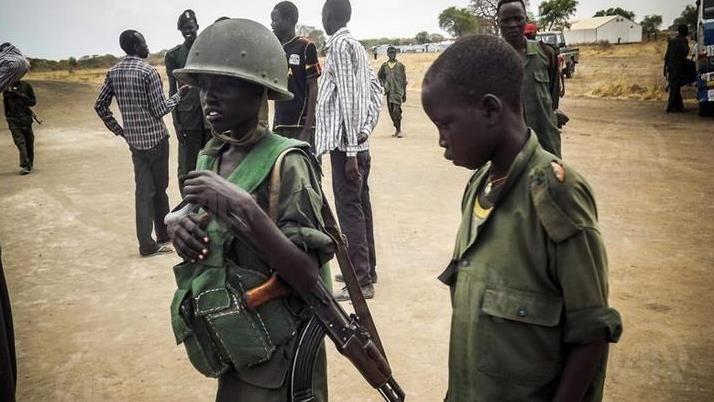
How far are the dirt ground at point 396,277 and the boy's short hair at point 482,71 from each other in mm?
2048

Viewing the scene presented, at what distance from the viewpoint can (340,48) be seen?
4.13 m

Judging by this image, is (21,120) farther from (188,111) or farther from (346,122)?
(346,122)

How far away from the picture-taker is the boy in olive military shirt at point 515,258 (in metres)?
1.34

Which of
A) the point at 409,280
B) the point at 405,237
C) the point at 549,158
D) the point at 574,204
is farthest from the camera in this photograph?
the point at 405,237

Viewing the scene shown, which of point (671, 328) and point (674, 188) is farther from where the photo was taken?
point (674, 188)

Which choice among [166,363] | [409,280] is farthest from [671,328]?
[166,363]

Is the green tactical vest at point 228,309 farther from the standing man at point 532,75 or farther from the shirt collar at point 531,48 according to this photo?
the shirt collar at point 531,48

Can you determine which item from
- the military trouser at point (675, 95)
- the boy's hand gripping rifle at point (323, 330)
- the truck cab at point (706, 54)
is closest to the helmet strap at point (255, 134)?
the boy's hand gripping rifle at point (323, 330)

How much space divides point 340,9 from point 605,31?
84606 millimetres

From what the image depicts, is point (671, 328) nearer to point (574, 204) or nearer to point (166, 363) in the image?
point (574, 204)

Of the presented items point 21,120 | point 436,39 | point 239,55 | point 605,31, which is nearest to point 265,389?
point 239,55

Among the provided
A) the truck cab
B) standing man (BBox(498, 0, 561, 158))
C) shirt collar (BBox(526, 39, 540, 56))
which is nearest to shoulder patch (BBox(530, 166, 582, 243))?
standing man (BBox(498, 0, 561, 158))

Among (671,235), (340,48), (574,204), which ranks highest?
(340,48)

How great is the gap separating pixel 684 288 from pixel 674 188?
3.11 m
